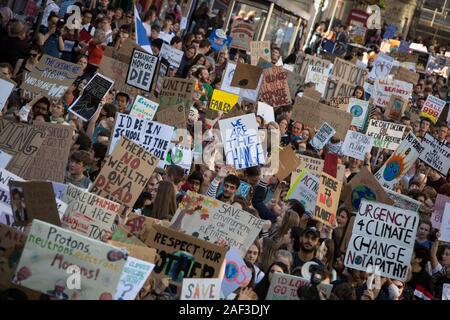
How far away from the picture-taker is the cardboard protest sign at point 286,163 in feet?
43.8

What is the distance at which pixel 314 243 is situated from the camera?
10.7 m

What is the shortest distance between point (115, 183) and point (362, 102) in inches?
339

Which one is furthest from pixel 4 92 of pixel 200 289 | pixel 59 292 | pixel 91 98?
pixel 59 292

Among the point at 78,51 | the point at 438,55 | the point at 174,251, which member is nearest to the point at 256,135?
the point at 78,51

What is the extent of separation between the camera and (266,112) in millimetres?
16000

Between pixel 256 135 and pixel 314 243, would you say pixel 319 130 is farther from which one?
pixel 314 243

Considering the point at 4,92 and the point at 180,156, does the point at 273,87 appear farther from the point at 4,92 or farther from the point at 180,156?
the point at 4,92

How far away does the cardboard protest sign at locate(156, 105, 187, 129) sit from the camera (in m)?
13.2

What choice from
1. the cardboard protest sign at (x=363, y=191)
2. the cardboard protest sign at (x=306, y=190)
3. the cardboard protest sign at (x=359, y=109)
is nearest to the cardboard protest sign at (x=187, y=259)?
the cardboard protest sign at (x=306, y=190)

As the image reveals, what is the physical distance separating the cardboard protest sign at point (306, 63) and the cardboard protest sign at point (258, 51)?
0.77 m

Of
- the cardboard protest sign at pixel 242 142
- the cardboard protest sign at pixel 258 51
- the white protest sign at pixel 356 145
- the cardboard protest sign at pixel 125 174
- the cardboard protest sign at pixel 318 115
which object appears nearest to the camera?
the cardboard protest sign at pixel 125 174

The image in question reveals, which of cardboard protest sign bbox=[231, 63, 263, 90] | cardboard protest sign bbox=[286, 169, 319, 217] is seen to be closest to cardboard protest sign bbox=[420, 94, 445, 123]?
cardboard protest sign bbox=[231, 63, 263, 90]

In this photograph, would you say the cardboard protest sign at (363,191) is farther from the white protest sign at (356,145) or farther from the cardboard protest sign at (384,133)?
the cardboard protest sign at (384,133)

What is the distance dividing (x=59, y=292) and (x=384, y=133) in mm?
10666
